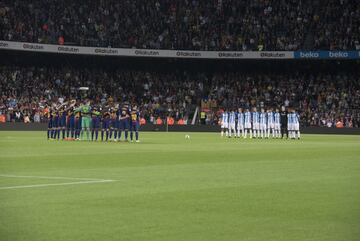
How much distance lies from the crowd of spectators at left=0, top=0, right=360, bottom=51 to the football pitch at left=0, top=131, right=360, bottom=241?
45466mm

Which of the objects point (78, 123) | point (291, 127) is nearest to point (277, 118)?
point (291, 127)

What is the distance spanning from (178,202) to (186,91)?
187ft

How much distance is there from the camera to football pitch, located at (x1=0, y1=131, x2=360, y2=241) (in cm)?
929

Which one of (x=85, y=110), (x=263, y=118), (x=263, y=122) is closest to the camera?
(x=85, y=110)

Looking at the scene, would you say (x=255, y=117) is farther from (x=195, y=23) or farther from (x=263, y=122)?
(x=195, y=23)

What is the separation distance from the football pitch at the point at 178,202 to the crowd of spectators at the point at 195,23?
45466 millimetres

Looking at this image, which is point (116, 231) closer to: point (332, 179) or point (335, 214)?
point (335, 214)

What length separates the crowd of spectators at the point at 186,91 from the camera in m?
62.5

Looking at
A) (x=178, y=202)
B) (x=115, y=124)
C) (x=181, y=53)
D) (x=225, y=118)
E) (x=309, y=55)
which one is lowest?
(x=178, y=202)

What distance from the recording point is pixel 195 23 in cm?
7000

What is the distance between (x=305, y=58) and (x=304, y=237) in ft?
193

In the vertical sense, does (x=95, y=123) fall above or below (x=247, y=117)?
below

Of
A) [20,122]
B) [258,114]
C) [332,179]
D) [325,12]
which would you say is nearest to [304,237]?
[332,179]

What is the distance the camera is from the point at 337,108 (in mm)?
63656
